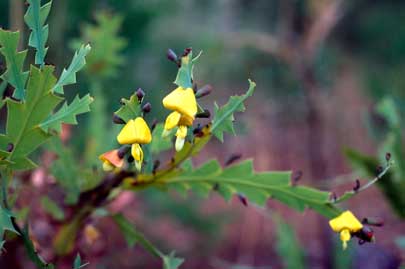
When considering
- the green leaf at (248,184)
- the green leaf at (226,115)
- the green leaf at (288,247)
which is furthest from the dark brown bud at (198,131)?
the green leaf at (288,247)

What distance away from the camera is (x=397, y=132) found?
100cm

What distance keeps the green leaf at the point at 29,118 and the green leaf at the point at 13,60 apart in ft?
0.04

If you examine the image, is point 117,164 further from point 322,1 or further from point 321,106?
point 322,1

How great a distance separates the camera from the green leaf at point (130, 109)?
559 mm

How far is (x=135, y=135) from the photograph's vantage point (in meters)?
0.56

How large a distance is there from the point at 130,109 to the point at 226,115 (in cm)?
11

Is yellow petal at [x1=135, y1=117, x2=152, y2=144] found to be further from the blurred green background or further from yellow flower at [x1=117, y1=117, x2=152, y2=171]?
the blurred green background

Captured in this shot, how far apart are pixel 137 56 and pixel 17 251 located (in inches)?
44.7

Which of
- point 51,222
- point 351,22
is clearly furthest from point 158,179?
point 351,22

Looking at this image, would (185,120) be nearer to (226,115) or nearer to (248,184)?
(226,115)

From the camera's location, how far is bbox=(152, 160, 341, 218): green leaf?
0.71 m

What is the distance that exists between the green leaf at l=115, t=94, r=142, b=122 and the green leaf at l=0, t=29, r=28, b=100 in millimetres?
108

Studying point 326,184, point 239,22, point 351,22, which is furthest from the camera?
point 351,22

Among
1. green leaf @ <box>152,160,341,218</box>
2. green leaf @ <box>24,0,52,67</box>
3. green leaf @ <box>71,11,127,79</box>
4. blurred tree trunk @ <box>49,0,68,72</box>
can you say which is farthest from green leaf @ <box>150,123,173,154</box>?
blurred tree trunk @ <box>49,0,68,72</box>
